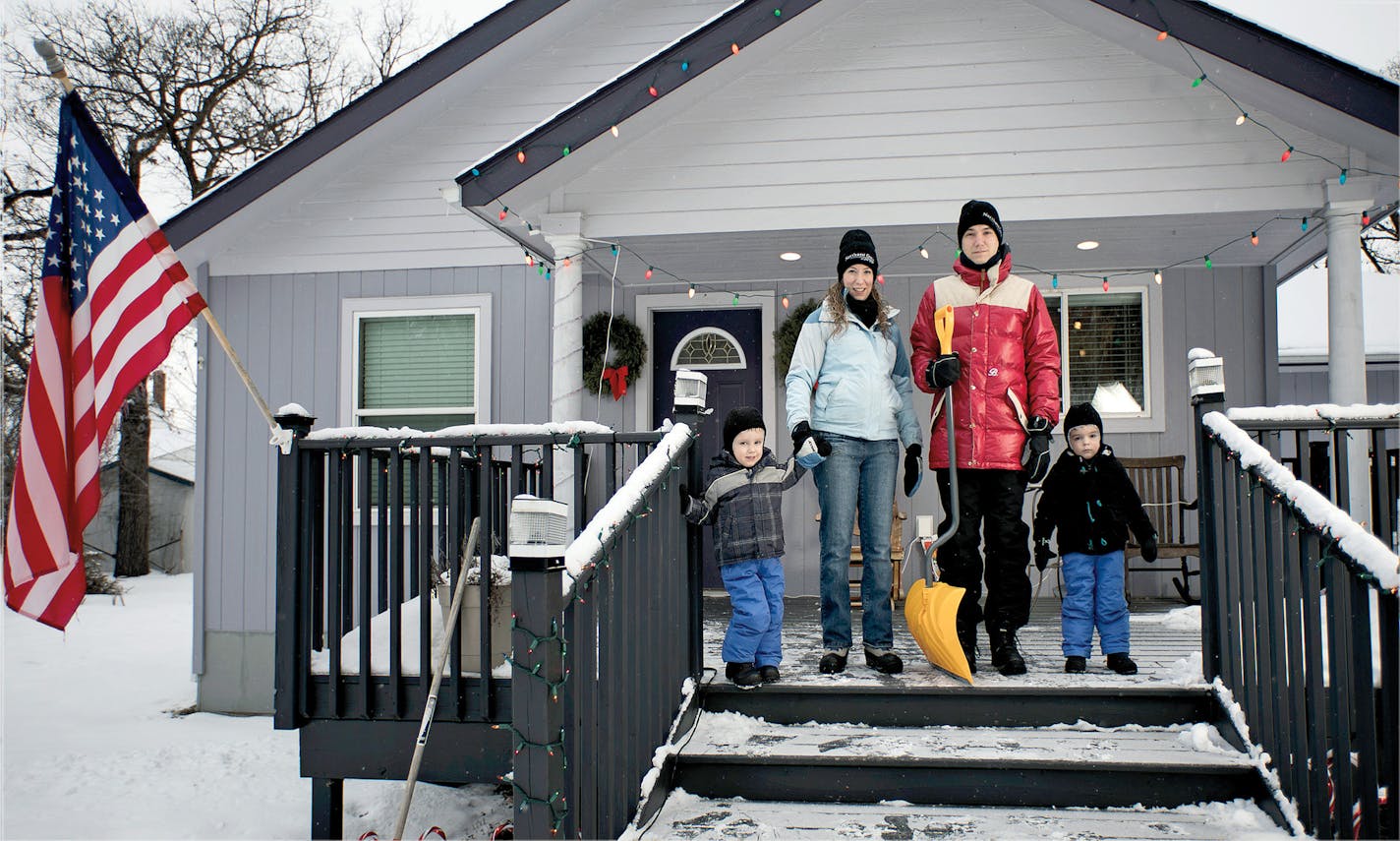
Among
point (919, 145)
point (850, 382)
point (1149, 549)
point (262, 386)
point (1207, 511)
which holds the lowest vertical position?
point (1149, 549)

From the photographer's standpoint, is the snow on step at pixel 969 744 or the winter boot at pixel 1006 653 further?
the winter boot at pixel 1006 653

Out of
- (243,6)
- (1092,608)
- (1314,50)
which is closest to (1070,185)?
(1314,50)

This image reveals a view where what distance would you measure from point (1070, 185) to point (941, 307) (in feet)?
6.64

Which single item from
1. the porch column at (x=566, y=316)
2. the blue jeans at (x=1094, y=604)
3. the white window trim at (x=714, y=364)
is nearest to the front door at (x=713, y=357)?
the white window trim at (x=714, y=364)

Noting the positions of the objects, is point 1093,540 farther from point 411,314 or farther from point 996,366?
point 411,314

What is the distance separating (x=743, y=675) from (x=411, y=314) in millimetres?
4516

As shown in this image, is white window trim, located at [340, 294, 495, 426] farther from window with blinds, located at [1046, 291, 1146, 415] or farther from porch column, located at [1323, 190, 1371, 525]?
porch column, located at [1323, 190, 1371, 525]

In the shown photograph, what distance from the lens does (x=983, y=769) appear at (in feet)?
10.3

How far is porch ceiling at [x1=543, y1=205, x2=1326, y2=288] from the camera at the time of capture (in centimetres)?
565

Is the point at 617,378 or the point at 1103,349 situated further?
the point at 617,378

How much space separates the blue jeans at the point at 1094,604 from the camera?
12.7 ft

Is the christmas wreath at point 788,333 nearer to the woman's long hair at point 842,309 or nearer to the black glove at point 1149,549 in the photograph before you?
the woman's long hair at point 842,309

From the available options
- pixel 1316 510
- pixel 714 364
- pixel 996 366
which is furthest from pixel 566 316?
pixel 1316 510

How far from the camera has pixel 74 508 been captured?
3436 mm
